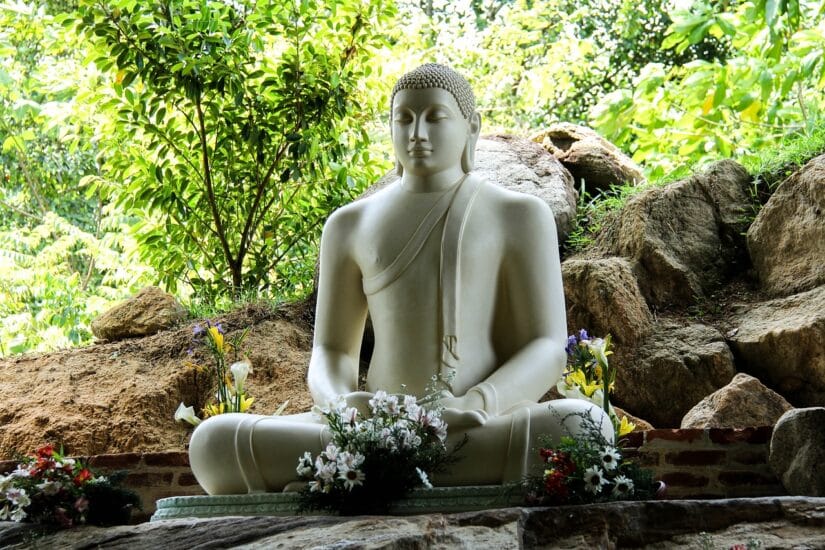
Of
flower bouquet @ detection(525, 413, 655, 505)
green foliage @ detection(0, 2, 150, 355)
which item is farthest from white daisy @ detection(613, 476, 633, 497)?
green foliage @ detection(0, 2, 150, 355)

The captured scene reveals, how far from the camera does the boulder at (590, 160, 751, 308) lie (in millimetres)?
6645

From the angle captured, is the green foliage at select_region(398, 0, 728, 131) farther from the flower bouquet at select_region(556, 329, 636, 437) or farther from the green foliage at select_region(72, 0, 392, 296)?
the flower bouquet at select_region(556, 329, 636, 437)

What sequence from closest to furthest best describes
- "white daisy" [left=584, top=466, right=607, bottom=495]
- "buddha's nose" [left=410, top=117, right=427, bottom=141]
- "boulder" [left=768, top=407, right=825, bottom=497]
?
"white daisy" [left=584, top=466, right=607, bottom=495] < "boulder" [left=768, top=407, right=825, bottom=497] < "buddha's nose" [left=410, top=117, right=427, bottom=141]

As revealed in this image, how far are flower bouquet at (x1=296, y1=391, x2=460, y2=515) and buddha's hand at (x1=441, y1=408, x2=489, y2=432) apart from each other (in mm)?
42

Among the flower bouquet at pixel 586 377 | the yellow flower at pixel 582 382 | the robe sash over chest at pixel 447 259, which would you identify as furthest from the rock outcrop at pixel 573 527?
the yellow flower at pixel 582 382

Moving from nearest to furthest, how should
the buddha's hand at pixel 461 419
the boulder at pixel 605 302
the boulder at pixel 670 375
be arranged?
the buddha's hand at pixel 461 419, the boulder at pixel 670 375, the boulder at pixel 605 302

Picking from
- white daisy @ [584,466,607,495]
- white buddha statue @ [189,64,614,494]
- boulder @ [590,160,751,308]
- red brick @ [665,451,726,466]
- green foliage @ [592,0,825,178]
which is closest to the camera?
white daisy @ [584,466,607,495]

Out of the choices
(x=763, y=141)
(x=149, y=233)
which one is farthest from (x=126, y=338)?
(x=763, y=141)

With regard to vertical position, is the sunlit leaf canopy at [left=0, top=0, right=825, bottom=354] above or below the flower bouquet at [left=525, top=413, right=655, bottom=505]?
above

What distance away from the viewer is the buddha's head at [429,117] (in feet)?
14.6

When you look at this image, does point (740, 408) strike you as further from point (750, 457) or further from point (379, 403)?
point (379, 403)

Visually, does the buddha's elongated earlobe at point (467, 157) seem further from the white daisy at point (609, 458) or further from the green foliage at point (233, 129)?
the green foliage at point (233, 129)

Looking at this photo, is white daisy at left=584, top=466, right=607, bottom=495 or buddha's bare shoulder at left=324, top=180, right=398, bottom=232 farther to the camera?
buddha's bare shoulder at left=324, top=180, right=398, bottom=232

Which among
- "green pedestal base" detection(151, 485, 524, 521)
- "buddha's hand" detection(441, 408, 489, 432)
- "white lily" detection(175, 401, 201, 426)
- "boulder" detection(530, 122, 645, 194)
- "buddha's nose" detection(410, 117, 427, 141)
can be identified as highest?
"boulder" detection(530, 122, 645, 194)
